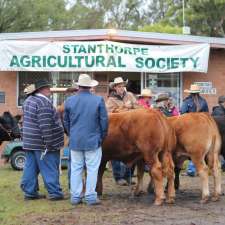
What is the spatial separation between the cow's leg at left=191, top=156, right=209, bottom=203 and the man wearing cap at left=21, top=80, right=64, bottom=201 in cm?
221

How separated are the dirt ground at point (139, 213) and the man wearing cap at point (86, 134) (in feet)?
1.11

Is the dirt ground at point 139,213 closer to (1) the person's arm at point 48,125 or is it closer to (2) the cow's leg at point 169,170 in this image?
(2) the cow's leg at point 169,170

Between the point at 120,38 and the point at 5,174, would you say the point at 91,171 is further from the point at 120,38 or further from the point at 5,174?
the point at 120,38

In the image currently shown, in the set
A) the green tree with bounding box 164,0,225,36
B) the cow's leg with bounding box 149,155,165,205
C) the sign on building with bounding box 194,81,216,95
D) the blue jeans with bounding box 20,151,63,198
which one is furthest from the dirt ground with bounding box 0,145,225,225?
the green tree with bounding box 164,0,225,36

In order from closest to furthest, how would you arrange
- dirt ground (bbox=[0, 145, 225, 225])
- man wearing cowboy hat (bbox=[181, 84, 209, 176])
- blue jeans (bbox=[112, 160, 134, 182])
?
dirt ground (bbox=[0, 145, 225, 225])
blue jeans (bbox=[112, 160, 134, 182])
man wearing cowboy hat (bbox=[181, 84, 209, 176])

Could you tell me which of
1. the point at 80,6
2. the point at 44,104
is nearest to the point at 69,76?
the point at 44,104

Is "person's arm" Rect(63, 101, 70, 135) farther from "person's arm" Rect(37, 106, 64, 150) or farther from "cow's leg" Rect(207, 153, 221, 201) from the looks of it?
"cow's leg" Rect(207, 153, 221, 201)

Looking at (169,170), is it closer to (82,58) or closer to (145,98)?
(145,98)

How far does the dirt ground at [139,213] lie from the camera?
816 centimetres

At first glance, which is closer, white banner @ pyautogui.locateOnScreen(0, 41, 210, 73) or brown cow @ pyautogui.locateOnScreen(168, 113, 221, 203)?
brown cow @ pyautogui.locateOnScreen(168, 113, 221, 203)

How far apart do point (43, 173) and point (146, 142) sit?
1776 mm

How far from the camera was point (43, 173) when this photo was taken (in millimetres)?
9852

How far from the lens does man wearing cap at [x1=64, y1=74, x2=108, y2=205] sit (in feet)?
30.4

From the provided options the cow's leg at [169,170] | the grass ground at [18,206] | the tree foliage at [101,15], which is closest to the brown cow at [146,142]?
the cow's leg at [169,170]
